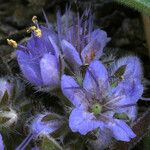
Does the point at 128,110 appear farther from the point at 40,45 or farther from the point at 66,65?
the point at 40,45

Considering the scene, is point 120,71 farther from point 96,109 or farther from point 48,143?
point 48,143

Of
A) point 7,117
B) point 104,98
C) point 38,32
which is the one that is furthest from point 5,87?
point 104,98

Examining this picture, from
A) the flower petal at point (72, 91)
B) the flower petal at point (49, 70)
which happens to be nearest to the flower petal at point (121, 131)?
the flower petal at point (72, 91)

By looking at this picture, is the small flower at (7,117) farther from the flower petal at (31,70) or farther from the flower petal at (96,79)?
the flower petal at (96,79)

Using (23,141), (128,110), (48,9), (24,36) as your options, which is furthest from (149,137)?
(48,9)

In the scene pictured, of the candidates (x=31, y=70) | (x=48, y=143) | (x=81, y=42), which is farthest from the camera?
(x=81, y=42)

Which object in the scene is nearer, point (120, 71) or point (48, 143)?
point (48, 143)
